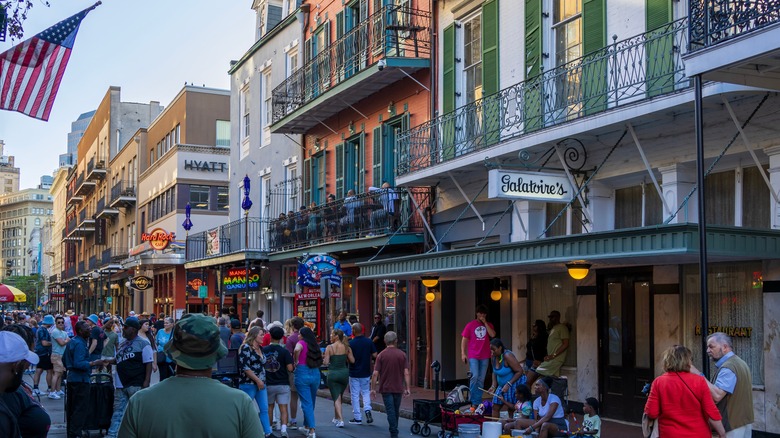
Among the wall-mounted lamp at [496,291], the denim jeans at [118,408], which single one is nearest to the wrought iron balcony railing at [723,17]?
the denim jeans at [118,408]

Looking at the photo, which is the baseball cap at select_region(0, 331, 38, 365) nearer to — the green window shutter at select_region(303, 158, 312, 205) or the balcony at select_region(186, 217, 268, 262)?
the green window shutter at select_region(303, 158, 312, 205)

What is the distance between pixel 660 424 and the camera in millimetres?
8359

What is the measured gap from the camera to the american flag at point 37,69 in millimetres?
13273

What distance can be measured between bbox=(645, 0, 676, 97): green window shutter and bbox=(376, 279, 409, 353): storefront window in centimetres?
996

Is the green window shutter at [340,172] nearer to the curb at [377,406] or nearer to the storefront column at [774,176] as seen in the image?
the curb at [377,406]

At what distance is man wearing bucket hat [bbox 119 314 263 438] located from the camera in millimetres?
4336

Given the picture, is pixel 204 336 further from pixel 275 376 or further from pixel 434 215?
pixel 434 215

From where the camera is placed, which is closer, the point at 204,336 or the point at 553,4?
the point at 204,336

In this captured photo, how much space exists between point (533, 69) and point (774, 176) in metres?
5.93

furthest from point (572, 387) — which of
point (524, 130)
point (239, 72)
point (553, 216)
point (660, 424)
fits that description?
point (239, 72)

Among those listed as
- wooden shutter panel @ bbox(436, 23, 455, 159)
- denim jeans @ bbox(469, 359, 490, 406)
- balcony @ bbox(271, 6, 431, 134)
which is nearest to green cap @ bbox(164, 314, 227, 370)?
denim jeans @ bbox(469, 359, 490, 406)

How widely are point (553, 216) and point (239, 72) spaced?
21.3m

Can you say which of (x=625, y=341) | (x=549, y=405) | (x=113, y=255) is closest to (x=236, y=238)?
(x=625, y=341)

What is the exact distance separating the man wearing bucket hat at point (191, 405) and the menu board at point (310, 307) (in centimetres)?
2366
